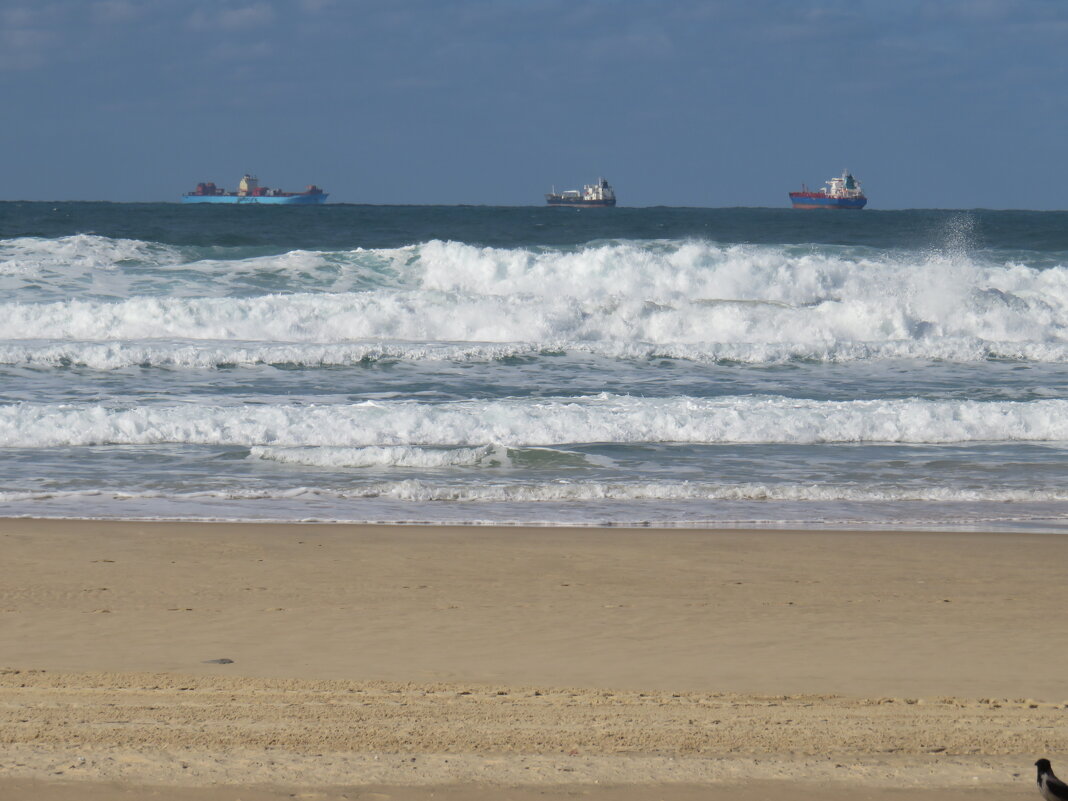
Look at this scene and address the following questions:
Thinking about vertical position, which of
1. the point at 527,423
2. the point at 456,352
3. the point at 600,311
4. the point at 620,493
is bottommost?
the point at 620,493

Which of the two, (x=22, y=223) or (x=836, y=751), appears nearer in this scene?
(x=836, y=751)

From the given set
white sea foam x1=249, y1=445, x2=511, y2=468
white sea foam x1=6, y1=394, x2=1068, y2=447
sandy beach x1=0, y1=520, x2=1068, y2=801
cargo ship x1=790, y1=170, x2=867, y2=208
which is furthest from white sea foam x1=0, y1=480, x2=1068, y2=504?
cargo ship x1=790, y1=170, x2=867, y2=208

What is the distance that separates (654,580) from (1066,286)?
19.1 meters

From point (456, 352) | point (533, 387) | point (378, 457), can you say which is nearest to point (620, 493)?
point (378, 457)

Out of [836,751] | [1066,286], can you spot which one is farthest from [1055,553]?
[1066,286]

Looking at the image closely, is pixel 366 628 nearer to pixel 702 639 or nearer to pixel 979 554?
pixel 702 639

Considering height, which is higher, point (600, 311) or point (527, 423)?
point (600, 311)

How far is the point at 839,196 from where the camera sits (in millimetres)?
78938

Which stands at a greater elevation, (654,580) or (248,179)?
(248,179)

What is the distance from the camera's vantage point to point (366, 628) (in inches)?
182

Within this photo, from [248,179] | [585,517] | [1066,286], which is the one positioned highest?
[248,179]

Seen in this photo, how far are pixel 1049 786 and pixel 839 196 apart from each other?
8011 cm

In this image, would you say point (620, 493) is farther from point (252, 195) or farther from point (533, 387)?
point (252, 195)

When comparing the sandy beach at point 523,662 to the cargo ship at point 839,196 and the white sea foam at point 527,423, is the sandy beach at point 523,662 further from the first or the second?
the cargo ship at point 839,196
